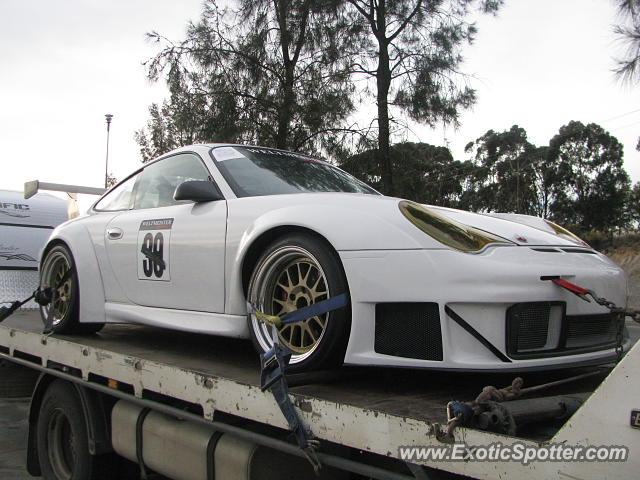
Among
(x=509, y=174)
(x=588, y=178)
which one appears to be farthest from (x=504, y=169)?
(x=588, y=178)

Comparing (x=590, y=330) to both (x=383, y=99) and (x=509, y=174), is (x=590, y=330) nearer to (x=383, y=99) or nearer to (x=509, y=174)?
(x=383, y=99)

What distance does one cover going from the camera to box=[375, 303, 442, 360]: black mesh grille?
2.20 metres

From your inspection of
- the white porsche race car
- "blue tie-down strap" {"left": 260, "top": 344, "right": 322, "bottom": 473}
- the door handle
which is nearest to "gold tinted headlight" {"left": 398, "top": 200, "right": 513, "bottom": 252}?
the white porsche race car

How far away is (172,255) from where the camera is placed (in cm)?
326

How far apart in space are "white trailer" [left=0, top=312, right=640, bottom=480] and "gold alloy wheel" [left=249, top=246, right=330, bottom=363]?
19 centimetres

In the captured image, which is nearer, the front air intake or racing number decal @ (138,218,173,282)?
the front air intake

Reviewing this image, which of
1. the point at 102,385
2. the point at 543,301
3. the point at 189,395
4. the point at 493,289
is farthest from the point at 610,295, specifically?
the point at 102,385

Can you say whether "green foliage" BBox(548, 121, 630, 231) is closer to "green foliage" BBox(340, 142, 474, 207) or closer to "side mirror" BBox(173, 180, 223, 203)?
"green foliage" BBox(340, 142, 474, 207)

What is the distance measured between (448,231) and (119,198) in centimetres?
265

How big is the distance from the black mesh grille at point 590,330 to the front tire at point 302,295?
851mm

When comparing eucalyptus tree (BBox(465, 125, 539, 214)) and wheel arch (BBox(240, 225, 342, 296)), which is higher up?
eucalyptus tree (BBox(465, 125, 539, 214))

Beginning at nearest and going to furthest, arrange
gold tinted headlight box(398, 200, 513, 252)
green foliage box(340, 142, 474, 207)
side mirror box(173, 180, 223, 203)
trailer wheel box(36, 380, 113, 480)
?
1. gold tinted headlight box(398, 200, 513, 252)
2. side mirror box(173, 180, 223, 203)
3. trailer wheel box(36, 380, 113, 480)
4. green foliage box(340, 142, 474, 207)

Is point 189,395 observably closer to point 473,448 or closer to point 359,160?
point 473,448

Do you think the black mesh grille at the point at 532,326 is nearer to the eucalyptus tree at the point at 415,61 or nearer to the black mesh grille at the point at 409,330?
the black mesh grille at the point at 409,330
